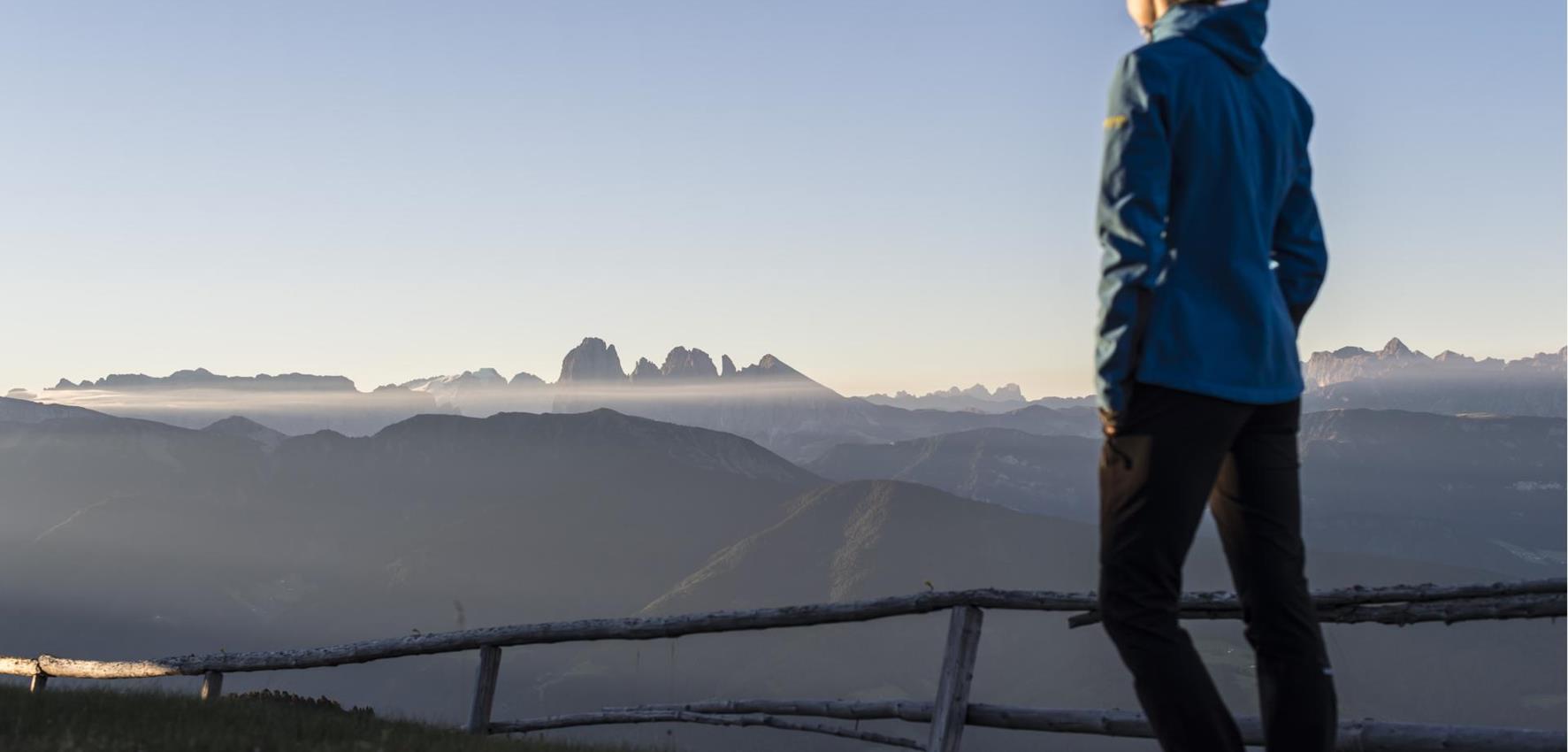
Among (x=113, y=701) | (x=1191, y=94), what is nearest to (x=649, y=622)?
(x=113, y=701)

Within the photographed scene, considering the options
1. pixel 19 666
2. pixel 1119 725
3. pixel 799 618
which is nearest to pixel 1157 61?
pixel 1119 725

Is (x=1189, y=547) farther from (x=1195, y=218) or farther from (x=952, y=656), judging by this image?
(x=952, y=656)

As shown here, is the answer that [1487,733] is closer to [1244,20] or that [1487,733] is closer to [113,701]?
[1244,20]

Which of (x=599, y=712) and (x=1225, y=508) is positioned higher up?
(x=1225, y=508)

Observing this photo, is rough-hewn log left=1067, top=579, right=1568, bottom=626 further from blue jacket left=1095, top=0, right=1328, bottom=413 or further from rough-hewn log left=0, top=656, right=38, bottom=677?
rough-hewn log left=0, top=656, right=38, bottom=677

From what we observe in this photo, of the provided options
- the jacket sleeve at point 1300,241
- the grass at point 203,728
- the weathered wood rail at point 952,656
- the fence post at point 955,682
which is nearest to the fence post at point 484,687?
the weathered wood rail at point 952,656

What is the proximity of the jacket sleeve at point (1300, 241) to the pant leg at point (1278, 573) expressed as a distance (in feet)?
1.32

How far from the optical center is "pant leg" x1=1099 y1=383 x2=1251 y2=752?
2.71 m

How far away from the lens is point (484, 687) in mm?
7195

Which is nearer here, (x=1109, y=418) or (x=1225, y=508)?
(x=1109, y=418)

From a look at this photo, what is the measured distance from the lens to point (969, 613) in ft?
17.1

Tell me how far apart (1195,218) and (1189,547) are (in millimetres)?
744

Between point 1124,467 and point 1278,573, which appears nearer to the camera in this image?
point 1124,467

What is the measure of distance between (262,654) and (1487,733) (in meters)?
6.62
